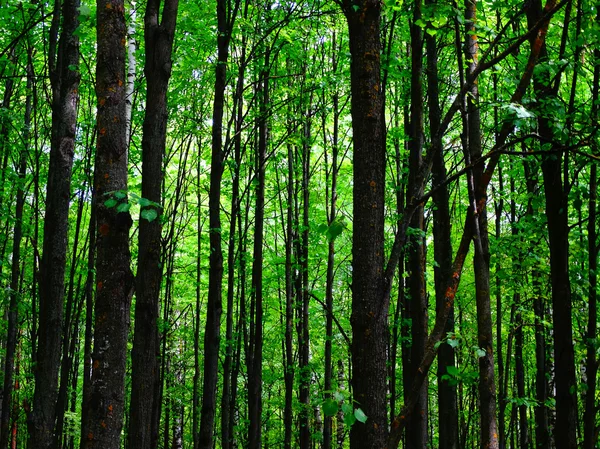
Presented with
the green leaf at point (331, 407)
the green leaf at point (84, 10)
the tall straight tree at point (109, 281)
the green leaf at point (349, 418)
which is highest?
the green leaf at point (84, 10)

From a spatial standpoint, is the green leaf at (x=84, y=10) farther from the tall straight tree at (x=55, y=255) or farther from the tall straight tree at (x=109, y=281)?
the tall straight tree at (x=55, y=255)

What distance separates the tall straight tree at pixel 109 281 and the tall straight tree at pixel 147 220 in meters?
1.44

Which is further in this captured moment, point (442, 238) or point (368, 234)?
point (442, 238)

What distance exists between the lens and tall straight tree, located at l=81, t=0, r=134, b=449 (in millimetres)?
2768

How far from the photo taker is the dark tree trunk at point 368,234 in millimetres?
2346

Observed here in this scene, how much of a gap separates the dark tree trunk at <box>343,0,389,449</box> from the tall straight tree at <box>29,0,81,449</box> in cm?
437

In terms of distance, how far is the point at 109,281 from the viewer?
2826mm

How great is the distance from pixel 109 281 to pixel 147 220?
1629 millimetres

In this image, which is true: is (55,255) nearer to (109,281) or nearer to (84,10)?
(109,281)

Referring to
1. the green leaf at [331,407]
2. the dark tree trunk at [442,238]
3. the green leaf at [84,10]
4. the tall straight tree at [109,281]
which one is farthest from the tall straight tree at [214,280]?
the green leaf at [331,407]

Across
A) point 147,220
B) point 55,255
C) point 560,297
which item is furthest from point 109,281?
point 560,297

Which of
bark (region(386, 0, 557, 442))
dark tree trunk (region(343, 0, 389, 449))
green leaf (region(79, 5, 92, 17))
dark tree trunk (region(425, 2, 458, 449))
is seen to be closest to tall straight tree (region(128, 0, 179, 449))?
green leaf (region(79, 5, 92, 17))

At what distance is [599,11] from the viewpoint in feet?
15.4

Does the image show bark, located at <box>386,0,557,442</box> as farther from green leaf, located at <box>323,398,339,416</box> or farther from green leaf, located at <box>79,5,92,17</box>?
green leaf, located at <box>79,5,92,17</box>
